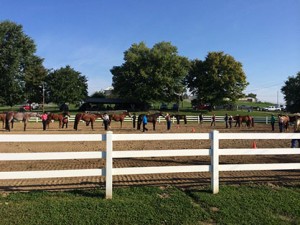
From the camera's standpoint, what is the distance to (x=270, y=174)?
8352 mm

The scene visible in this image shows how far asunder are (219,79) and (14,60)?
137 ft

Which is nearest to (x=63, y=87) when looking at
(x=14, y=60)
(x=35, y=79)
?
(x=35, y=79)

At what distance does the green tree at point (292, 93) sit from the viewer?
73225 millimetres

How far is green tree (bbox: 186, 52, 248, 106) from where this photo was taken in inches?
2852

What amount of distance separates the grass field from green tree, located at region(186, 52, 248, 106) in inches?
2636

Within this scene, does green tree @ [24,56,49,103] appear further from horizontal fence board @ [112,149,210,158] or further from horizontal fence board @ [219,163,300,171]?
horizontal fence board @ [219,163,300,171]

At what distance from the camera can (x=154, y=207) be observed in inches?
221

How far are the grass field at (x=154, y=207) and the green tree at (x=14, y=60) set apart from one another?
5482 centimetres

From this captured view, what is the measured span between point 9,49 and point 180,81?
3749 cm

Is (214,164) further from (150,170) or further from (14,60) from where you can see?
(14,60)

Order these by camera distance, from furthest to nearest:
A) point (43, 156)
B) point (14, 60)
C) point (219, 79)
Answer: point (219, 79), point (14, 60), point (43, 156)

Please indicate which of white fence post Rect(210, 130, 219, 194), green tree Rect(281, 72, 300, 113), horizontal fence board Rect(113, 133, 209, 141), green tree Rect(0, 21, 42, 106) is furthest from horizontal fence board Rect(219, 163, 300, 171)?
green tree Rect(281, 72, 300, 113)

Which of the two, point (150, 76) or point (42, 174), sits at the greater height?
point (150, 76)

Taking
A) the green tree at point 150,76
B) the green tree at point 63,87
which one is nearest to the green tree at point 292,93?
the green tree at point 150,76
